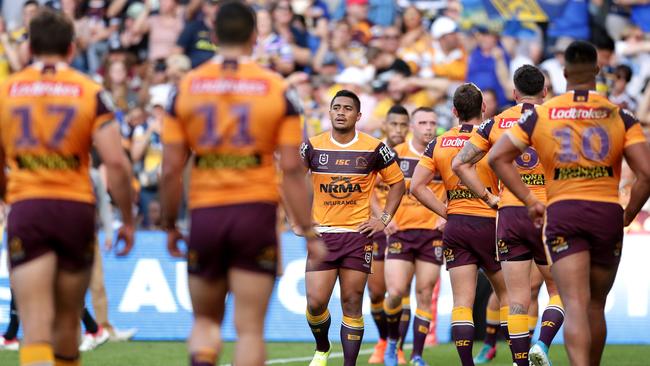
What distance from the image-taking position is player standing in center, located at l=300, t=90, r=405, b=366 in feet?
41.1

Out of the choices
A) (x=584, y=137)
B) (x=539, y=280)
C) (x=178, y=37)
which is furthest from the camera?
(x=178, y=37)

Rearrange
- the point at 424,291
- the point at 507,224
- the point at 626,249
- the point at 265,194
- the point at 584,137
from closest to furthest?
the point at 265,194, the point at 584,137, the point at 507,224, the point at 424,291, the point at 626,249

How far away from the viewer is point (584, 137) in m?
9.64

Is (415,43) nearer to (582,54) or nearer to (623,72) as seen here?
(623,72)

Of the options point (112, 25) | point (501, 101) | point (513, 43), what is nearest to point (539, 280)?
point (501, 101)

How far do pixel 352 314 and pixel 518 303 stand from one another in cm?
168

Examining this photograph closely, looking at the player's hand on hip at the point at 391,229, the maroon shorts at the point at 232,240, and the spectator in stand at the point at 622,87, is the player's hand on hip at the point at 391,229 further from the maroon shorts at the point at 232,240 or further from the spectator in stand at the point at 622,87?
the maroon shorts at the point at 232,240

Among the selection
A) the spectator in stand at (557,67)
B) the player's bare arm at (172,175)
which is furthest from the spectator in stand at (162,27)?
the player's bare arm at (172,175)

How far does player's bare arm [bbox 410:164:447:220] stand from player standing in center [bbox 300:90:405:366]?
19cm

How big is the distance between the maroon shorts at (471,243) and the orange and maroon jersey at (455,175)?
0.35 ft

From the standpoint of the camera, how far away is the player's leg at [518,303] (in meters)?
12.1

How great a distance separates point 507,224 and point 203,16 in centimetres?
1241

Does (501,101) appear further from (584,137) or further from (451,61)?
(584,137)

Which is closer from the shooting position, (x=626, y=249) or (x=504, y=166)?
(x=504, y=166)
